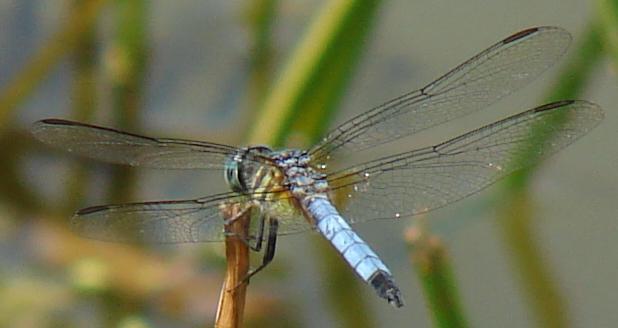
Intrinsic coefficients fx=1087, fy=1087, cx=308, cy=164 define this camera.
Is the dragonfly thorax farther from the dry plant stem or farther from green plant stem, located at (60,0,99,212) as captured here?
green plant stem, located at (60,0,99,212)

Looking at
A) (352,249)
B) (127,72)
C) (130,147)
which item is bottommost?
(352,249)

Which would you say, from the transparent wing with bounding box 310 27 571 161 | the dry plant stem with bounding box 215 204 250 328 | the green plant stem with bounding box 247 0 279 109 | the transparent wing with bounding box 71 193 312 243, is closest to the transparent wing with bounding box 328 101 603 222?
the transparent wing with bounding box 310 27 571 161

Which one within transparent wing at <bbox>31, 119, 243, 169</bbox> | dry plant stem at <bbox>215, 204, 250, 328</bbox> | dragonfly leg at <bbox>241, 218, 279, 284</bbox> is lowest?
dry plant stem at <bbox>215, 204, 250, 328</bbox>

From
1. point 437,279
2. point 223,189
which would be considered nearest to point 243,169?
point 437,279

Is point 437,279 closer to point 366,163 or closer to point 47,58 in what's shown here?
point 366,163

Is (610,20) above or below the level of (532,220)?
below

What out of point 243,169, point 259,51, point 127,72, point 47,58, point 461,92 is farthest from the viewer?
point 259,51

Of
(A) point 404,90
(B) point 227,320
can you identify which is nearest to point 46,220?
(A) point 404,90
